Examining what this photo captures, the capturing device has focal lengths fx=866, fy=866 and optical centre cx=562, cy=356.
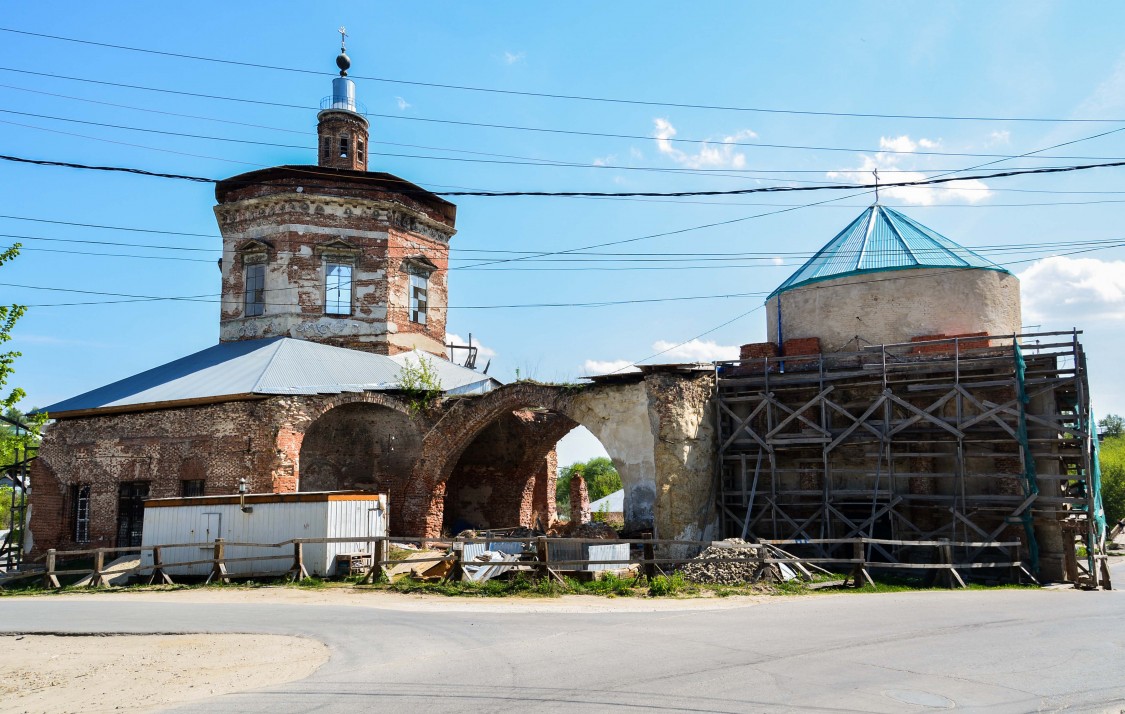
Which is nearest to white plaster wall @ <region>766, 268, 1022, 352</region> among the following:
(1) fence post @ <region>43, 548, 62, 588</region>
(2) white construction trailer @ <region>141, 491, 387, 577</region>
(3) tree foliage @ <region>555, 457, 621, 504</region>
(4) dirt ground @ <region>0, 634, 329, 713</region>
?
(2) white construction trailer @ <region>141, 491, 387, 577</region>

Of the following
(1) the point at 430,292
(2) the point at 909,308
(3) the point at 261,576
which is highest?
(1) the point at 430,292

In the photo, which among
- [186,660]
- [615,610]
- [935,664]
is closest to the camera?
[935,664]

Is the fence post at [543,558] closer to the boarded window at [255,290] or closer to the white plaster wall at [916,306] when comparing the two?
the white plaster wall at [916,306]

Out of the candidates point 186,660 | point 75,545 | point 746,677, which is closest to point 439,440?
point 75,545

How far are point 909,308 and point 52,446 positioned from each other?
2462cm

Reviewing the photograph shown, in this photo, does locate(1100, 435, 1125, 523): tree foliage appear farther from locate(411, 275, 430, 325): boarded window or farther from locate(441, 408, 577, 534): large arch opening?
locate(411, 275, 430, 325): boarded window

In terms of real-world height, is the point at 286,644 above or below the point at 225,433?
below

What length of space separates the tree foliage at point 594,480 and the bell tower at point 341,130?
1382 inches

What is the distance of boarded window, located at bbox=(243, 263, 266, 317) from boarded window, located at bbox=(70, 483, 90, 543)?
789 centimetres

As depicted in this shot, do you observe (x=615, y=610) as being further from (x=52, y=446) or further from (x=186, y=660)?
(x=52, y=446)

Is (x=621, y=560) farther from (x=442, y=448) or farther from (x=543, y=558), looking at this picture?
(x=442, y=448)

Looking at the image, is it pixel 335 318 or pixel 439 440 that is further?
pixel 335 318

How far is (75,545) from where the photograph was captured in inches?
992

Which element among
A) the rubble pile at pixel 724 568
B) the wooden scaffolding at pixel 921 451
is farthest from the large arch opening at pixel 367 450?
the rubble pile at pixel 724 568
